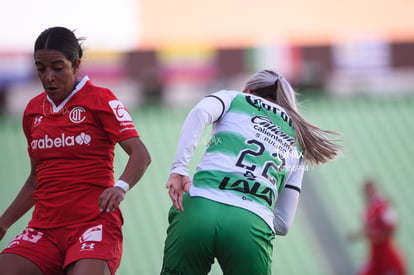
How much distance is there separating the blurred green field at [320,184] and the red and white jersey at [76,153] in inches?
297

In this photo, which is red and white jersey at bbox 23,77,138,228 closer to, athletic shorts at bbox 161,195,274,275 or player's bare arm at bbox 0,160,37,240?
player's bare arm at bbox 0,160,37,240

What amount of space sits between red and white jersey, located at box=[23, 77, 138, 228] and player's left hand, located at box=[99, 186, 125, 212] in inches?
10.2

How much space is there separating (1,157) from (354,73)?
8057 millimetres

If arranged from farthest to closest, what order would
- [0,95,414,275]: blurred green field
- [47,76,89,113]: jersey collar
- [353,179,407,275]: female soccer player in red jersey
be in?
[0,95,414,275]: blurred green field → [353,179,407,275]: female soccer player in red jersey → [47,76,89,113]: jersey collar

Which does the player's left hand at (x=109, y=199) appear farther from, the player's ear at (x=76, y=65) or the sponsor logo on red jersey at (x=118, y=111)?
the player's ear at (x=76, y=65)

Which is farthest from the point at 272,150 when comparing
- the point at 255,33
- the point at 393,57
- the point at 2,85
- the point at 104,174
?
the point at 255,33

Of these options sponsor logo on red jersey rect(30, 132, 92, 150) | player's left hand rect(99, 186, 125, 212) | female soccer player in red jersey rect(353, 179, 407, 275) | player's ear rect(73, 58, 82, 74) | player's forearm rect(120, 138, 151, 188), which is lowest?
female soccer player in red jersey rect(353, 179, 407, 275)

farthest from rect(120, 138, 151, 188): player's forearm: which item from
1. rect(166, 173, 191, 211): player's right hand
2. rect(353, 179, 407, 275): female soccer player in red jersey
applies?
rect(353, 179, 407, 275): female soccer player in red jersey

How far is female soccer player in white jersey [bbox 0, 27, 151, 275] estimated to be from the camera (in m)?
3.20

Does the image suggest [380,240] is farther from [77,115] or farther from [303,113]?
[77,115]

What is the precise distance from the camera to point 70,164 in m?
3.33

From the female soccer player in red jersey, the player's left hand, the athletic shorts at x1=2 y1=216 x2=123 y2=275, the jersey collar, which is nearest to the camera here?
the player's left hand

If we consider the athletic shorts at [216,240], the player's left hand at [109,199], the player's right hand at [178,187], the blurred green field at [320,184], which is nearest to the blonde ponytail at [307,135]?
the athletic shorts at [216,240]

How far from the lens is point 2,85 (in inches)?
506
